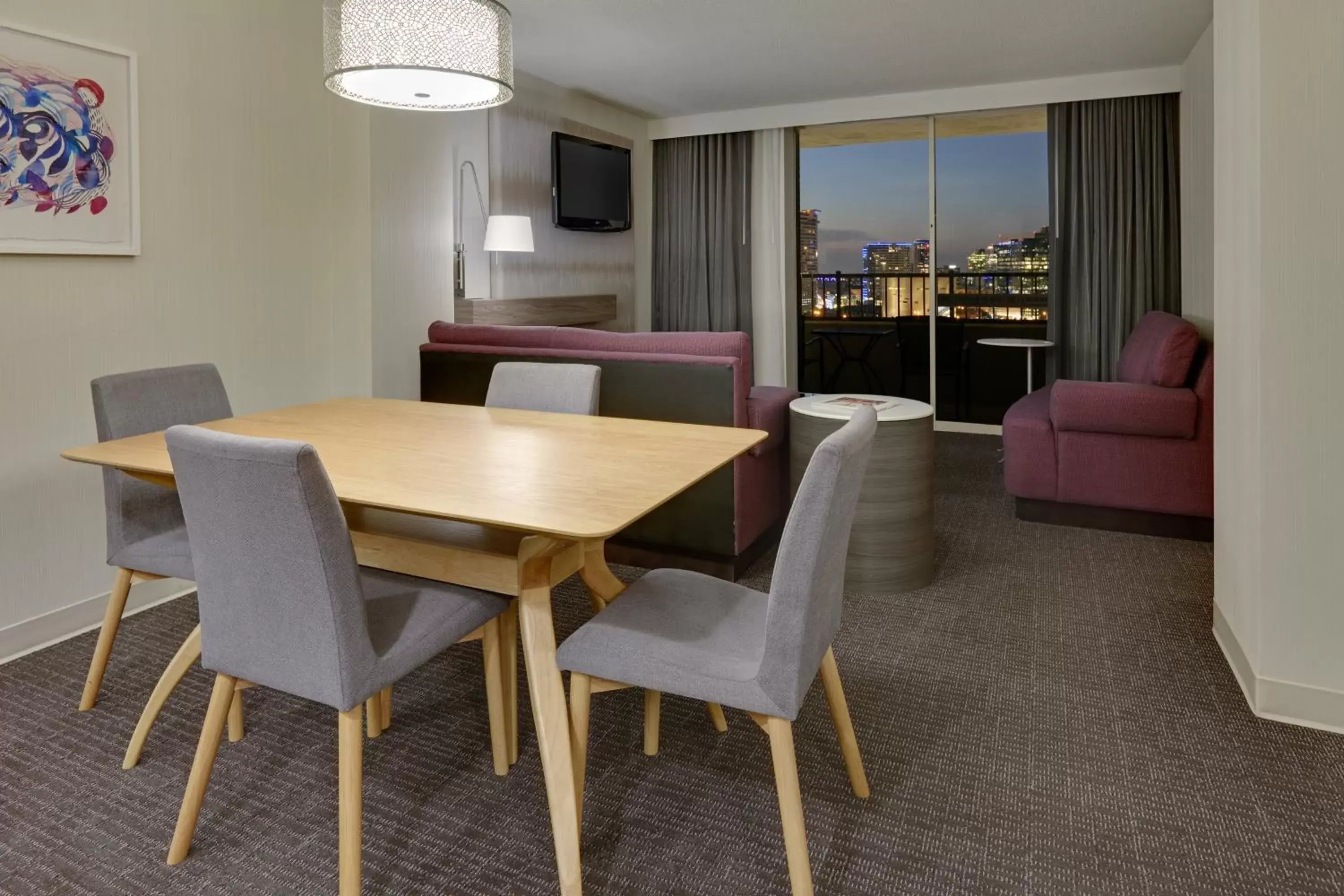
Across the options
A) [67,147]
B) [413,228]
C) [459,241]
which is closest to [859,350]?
[459,241]

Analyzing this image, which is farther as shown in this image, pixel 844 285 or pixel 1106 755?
pixel 844 285

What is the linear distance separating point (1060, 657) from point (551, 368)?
5.88ft

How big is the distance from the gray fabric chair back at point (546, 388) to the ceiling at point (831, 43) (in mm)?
2118

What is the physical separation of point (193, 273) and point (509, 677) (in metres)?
2.13

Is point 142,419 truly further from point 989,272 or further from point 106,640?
point 989,272

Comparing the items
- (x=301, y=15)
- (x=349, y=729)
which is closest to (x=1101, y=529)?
(x=349, y=729)

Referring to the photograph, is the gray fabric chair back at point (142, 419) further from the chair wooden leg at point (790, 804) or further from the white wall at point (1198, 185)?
the white wall at point (1198, 185)

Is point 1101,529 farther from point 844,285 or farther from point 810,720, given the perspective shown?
point 844,285

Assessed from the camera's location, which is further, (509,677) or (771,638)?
(509,677)

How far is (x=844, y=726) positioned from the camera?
1.89 metres

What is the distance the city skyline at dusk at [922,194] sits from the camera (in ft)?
21.3

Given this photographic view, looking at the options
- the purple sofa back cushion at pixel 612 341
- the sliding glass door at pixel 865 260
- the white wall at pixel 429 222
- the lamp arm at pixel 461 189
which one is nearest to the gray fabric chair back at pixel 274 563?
the purple sofa back cushion at pixel 612 341

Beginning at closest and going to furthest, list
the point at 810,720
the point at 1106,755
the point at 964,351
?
1. the point at 1106,755
2. the point at 810,720
3. the point at 964,351

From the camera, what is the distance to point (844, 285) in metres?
7.34
